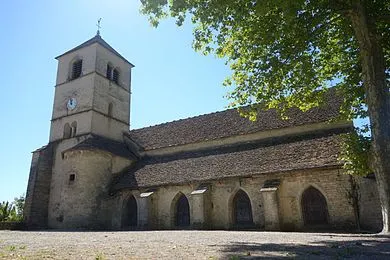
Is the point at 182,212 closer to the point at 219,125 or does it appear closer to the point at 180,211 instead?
the point at 180,211

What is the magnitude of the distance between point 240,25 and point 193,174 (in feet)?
35.7

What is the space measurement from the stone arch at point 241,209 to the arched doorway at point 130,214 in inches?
295

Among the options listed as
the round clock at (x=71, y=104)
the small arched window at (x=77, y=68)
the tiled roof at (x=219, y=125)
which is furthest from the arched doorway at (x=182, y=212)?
the small arched window at (x=77, y=68)

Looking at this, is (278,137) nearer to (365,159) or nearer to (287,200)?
(287,200)

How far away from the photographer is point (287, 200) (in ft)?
57.9

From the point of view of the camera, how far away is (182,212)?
21203 mm

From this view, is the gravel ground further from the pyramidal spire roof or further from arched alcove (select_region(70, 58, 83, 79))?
the pyramidal spire roof

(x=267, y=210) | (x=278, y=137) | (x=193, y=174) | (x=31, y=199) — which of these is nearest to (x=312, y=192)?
(x=267, y=210)

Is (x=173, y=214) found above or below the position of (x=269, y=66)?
below

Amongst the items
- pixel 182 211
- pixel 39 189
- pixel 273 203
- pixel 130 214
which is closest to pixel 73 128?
pixel 39 189

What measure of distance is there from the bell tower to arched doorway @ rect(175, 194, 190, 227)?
33.0 ft

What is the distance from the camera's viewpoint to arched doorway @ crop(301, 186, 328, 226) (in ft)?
55.6

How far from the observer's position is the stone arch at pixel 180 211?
68.6ft

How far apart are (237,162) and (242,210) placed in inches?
119
